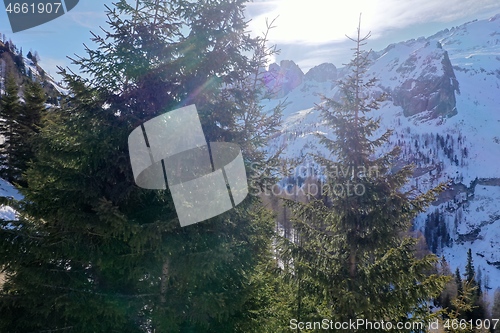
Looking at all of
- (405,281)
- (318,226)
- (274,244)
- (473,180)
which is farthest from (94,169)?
(473,180)

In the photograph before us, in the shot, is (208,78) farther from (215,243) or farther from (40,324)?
(40,324)

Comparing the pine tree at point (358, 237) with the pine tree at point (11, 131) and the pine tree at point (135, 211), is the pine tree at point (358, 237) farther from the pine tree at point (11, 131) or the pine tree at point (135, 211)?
the pine tree at point (11, 131)

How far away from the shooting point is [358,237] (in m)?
6.62

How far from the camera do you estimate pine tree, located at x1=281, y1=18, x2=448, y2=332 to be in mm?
6191

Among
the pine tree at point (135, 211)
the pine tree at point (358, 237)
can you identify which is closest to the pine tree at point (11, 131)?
the pine tree at point (135, 211)

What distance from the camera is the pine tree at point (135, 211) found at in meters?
5.17

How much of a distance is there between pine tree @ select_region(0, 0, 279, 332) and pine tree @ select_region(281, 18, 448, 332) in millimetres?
1249

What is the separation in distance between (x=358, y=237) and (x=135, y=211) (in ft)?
14.7

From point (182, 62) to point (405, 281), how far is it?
596 centimetres

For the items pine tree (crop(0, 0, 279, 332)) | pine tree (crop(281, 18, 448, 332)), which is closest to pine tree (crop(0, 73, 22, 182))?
pine tree (crop(0, 0, 279, 332))

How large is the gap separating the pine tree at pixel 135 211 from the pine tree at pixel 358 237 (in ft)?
4.10

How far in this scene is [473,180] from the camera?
6314 inches

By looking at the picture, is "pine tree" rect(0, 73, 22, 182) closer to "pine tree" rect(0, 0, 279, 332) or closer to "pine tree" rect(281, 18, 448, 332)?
"pine tree" rect(0, 0, 279, 332)

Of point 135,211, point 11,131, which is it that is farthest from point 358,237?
point 11,131
